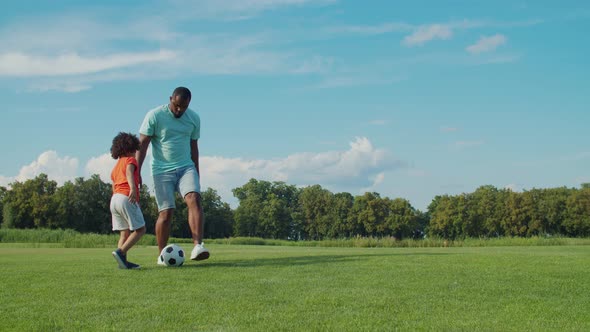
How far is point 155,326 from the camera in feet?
13.0

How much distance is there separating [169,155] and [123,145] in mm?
681

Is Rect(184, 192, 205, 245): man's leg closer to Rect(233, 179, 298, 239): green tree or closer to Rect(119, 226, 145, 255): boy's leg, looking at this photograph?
Rect(119, 226, 145, 255): boy's leg

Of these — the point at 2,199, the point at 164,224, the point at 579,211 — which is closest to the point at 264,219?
the point at 2,199

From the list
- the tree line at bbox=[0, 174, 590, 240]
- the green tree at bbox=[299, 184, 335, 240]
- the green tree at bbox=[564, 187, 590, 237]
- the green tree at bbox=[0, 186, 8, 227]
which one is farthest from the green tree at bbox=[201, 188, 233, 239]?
the green tree at bbox=[564, 187, 590, 237]

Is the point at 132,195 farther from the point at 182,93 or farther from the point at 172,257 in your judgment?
the point at 182,93

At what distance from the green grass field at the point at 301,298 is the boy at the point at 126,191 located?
0.86 m

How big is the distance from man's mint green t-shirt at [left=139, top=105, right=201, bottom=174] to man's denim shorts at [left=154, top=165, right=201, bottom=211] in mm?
77

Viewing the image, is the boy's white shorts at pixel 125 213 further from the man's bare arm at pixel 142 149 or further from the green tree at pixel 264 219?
the green tree at pixel 264 219

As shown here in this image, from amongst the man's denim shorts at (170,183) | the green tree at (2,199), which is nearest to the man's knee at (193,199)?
the man's denim shorts at (170,183)

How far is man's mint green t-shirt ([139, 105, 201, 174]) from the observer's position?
27.5 feet

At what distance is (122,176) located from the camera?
8.08 metres

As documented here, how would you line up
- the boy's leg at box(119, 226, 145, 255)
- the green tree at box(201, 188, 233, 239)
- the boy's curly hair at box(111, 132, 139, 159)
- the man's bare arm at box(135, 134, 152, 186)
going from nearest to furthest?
the boy's leg at box(119, 226, 145, 255) < the boy's curly hair at box(111, 132, 139, 159) < the man's bare arm at box(135, 134, 152, 186) < the green tree at box(201, 188, 233, 239)

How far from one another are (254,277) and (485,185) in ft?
315

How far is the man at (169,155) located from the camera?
27.2 ft
